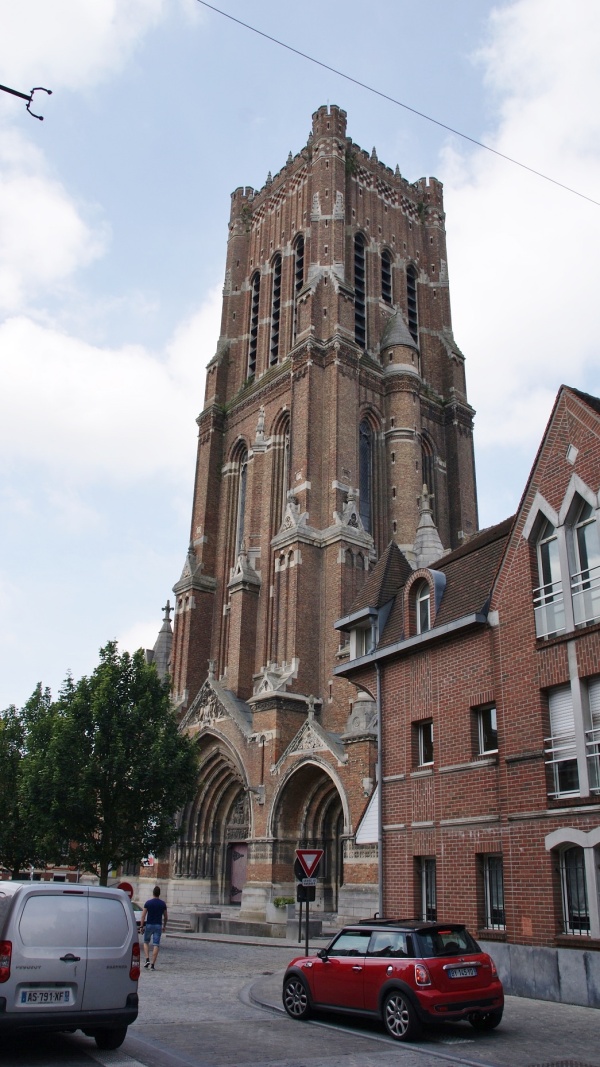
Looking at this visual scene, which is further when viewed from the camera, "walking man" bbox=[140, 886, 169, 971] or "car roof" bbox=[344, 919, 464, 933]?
"walking man" bbox=[140, 886, 169, 971]

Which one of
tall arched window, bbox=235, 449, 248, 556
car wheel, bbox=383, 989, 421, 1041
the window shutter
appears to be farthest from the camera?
tall arched window, bbox=235, 449, 248, 556

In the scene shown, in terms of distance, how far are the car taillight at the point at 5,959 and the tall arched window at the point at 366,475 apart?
3273 cm

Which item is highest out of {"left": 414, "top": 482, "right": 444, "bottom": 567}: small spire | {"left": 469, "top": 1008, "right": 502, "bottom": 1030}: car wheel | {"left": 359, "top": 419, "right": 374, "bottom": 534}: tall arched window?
{"left": 359, "top": 419, "right": 374, "bottom": 534}: tall arched window

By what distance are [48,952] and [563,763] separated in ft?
27.5

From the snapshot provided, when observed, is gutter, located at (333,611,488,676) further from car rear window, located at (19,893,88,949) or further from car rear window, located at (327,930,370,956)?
car rear window, located at (19,893,88,949)

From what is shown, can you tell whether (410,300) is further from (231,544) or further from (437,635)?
(437,635)

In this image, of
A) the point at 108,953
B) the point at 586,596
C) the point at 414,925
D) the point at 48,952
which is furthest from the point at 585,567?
the point at 48,952

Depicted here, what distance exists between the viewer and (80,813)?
2389cm

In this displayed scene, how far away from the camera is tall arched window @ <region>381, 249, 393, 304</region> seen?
4759 centimetres

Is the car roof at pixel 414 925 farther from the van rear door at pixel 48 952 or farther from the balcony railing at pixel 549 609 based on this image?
the balcony railing at pixel 549 609

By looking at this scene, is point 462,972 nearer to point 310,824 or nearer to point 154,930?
point 154,930

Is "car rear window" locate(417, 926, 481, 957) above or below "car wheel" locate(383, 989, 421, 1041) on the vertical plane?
above

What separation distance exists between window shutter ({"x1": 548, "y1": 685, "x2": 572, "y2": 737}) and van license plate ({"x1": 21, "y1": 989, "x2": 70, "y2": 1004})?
27.5 feet

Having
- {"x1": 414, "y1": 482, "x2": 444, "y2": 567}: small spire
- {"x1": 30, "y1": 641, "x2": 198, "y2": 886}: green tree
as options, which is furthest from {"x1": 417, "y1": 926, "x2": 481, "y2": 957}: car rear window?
{"x1": 414, "y1": 482, "x2": 444, "y2": 567}: small spire
